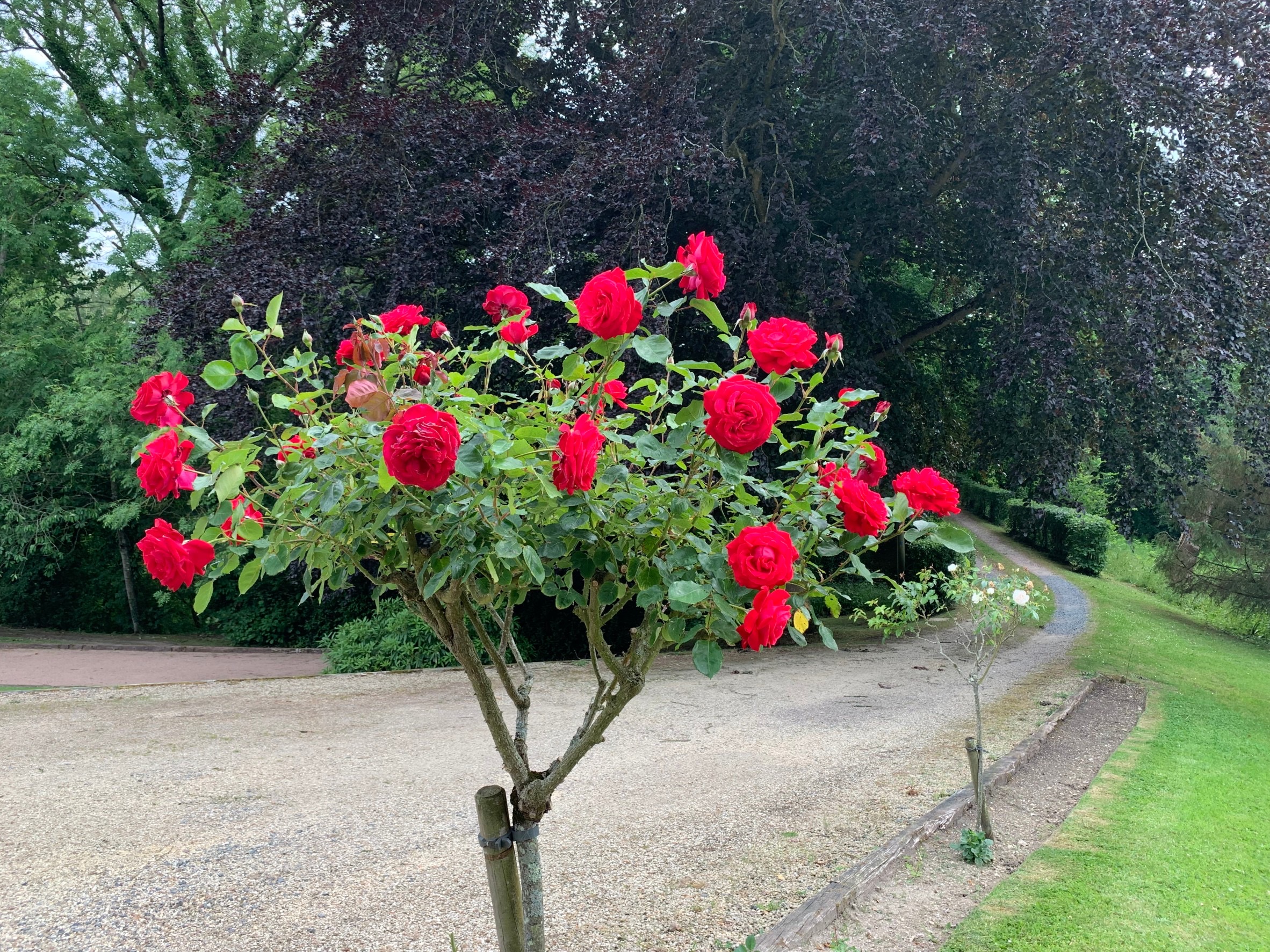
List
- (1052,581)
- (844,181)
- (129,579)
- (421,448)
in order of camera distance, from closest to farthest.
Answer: (421,448), (844,181), (129,579), (1052,581)

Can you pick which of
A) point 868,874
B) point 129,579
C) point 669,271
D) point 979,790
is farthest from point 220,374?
point 129,579

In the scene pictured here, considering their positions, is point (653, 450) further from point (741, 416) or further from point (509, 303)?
point (509, 303)

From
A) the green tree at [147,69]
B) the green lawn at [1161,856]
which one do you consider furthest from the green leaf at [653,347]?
the green tree at [147,69]

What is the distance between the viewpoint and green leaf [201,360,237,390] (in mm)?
1690

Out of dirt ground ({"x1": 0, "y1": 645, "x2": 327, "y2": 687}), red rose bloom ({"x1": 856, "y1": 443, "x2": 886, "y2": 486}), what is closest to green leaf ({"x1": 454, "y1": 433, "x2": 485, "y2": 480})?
red rose bloom ({"x1": 856, "y1": 443, "x2": 886, "y2": 486})

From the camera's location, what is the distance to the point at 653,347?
175 cm

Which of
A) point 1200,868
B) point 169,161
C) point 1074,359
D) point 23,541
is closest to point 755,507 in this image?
point 1200,868

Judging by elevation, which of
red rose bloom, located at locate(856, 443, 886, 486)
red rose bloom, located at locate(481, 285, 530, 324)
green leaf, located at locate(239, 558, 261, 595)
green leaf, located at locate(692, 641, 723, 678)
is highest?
red rose bloom, located at locate(481, 285, 530, 324)

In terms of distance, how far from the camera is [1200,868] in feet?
13.2

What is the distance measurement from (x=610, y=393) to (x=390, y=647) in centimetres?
796

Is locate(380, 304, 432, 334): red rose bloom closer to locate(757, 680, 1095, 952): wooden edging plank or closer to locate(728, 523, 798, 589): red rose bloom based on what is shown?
locate(728, 523, 798, 589): red rose bloom

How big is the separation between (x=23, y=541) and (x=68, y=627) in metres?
3.77

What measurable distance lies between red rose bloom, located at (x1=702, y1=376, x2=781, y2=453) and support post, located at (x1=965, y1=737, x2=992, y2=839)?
3.28 m

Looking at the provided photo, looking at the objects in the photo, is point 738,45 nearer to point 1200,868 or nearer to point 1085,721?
point 1085,721
